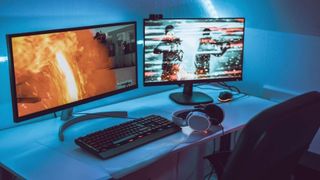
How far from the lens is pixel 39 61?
1854mm

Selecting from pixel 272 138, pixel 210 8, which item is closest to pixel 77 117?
pixel 272 138

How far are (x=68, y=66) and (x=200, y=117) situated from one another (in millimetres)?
630

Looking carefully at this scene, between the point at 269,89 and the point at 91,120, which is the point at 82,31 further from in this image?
the point at 269,89

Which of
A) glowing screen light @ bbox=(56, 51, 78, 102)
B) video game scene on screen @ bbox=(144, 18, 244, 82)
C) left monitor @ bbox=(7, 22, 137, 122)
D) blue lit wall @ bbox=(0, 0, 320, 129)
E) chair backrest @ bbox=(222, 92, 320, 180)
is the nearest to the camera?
chair backrest @ bbox=(222, 92, 320, 180)

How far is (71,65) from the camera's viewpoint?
199 cm

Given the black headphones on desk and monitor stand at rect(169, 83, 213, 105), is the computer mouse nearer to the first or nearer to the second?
monitor stand at rect(169, 83, 213, 105)

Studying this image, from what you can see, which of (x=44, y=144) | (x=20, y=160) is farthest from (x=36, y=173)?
(x=44, y=144)

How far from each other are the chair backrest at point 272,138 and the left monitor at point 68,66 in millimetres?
858

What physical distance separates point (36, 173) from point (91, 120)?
1.94 feet

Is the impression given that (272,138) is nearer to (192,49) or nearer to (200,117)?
(200,117)

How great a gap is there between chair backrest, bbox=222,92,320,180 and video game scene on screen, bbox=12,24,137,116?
2.82 ft

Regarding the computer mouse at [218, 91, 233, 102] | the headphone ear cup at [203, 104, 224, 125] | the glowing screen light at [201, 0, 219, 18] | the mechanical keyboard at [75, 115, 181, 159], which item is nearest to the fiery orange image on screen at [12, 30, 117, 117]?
the mechanical keyboard at [75, 115, 181, 159]

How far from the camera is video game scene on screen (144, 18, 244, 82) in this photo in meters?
2.39

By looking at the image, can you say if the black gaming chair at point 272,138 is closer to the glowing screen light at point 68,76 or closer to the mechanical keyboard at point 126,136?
the mechanical keyboard at point 126,136
